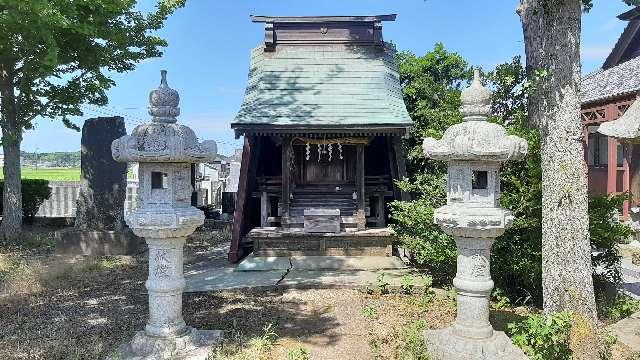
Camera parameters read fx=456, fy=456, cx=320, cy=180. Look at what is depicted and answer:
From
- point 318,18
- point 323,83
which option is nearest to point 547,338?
point 323,83

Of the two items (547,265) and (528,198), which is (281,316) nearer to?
(547,265)

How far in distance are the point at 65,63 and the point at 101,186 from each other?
391cm

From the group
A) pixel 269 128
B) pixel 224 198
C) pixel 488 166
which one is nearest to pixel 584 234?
pixel 488 166

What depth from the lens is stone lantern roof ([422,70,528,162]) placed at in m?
4.59

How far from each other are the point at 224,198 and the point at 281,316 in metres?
14.2

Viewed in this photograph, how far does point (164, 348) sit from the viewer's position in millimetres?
5012

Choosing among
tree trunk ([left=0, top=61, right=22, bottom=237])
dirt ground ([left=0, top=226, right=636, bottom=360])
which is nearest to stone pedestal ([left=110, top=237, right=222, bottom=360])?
dirt ground ([left=0, top=226, right=636, bottom=360])

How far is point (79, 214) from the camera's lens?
470 inches

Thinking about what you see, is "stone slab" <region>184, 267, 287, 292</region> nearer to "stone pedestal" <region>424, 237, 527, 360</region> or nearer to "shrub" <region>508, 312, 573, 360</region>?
"stone pedestal" <region>424, 237, 527, 360</region>

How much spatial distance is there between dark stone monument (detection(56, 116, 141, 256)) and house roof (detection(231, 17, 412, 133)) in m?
4.16

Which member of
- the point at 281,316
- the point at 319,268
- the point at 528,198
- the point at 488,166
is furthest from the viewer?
the point at 319,268

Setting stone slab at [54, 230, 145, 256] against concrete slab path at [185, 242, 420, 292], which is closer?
concrete slab path at [185, 242, 420, 292]

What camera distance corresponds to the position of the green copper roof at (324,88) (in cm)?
997

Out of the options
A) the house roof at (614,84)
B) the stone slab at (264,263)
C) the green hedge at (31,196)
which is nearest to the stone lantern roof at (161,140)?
the stone slab at (264,263)
